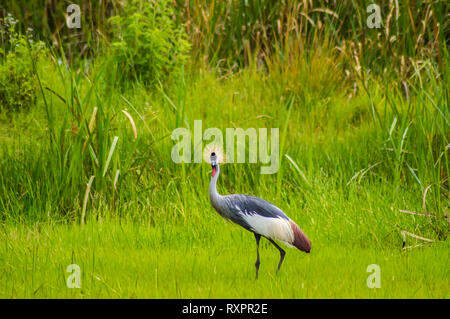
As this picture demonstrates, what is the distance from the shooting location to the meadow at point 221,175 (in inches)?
138

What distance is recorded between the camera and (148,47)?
684cm

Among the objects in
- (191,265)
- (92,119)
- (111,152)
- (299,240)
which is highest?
(92,119)

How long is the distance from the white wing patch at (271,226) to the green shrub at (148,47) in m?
3.70

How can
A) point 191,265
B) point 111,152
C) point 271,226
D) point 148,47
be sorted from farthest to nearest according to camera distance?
point 148,47 < point 111,152 < point 191,265 < point 271,226

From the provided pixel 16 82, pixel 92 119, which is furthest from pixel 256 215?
pixel 16 82

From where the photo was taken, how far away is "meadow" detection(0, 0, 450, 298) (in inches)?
138

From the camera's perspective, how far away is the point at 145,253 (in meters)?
3.90

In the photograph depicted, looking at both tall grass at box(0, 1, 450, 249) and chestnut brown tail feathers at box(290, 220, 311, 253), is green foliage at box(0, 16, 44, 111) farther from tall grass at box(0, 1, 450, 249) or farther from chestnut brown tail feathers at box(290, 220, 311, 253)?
chestnut brown tail feathers at box(290, 220, 311, 253)

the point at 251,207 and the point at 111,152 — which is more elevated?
the point at 111,152

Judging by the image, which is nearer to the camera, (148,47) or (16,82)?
(16,82)

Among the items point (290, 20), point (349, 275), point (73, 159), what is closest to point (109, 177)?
point (73, 159)

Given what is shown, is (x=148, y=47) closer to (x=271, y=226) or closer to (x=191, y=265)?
(x=191, y=265)

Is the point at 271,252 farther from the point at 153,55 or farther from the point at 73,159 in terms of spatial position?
the point at 153,55

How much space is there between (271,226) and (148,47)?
13.7 feet
